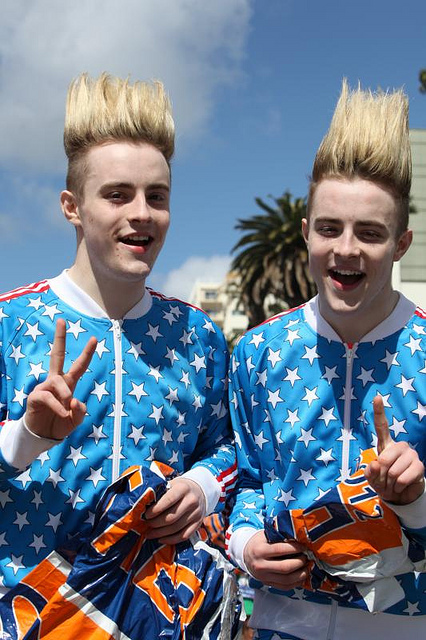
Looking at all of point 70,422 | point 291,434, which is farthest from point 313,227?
point 70,422

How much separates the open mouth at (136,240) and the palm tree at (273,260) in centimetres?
2085

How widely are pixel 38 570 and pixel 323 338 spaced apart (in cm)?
149

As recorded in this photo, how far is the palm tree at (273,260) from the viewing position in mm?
24562

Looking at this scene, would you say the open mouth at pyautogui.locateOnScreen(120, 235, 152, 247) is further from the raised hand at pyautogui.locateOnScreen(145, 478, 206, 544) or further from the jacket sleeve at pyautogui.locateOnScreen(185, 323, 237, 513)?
the raised hand at pyautogui.locateOnScreen(145, 478, 206, 544)

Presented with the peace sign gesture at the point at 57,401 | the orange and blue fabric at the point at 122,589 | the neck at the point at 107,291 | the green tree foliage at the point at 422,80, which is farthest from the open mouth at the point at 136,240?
the green tree foliage at the point at 422,80

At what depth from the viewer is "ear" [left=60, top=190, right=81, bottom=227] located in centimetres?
334

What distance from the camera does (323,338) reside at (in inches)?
128

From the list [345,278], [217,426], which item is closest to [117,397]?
[217,426]

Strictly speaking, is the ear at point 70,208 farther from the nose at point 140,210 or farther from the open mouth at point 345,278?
the open mouth at point 345,278

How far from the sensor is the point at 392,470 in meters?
2.52

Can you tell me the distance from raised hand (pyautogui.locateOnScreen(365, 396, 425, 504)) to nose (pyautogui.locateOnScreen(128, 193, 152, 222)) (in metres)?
1.23

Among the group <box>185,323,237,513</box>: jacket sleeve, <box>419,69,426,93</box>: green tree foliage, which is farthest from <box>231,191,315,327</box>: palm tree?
<box>185,323,237,513</box>: jacket sleeve

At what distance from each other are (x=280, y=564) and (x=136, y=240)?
4.70ft

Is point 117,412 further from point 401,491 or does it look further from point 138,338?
point 401,491
